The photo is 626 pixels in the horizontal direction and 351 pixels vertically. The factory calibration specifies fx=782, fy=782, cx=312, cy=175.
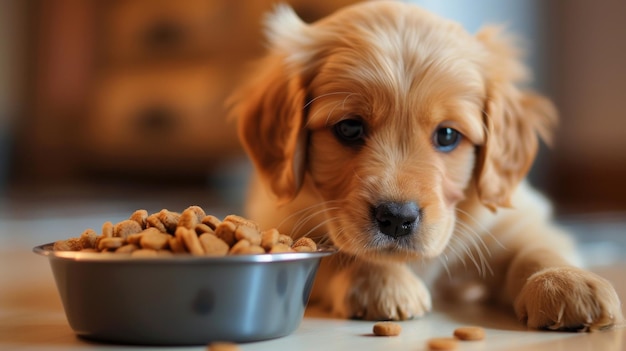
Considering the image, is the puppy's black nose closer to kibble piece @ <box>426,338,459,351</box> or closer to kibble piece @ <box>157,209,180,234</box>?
kibble piece @ <box>426,338,459,351</box>

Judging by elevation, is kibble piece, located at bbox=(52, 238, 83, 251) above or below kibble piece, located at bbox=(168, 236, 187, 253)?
below

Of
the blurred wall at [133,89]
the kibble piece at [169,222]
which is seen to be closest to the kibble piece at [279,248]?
the kibble piece at [169,222]

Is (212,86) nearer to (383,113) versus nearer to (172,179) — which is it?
(172,179)

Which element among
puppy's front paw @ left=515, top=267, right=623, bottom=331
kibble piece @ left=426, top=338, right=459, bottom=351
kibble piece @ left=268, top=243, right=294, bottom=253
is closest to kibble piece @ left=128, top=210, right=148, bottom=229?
kibble piece @ left=268, top=243, right=294, bottom=253

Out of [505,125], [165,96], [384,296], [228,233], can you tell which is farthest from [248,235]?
[165,96]

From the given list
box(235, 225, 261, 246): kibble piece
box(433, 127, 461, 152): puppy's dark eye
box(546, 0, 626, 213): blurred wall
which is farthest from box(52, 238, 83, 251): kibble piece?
box(546, 0, 626, 213): blurred wall

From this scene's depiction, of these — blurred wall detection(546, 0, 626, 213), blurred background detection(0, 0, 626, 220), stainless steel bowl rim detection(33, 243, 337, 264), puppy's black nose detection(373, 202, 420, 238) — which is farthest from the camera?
blurred background detection(0, 0, 626, 220)

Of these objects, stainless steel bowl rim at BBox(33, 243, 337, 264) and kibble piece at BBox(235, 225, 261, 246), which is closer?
stainless steel bowl rim at BBox(33, 243, 337, 264)

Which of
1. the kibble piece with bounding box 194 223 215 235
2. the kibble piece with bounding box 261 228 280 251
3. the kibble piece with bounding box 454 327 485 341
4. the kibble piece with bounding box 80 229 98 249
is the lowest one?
the kibble piece with bounding box 454 327 485 341

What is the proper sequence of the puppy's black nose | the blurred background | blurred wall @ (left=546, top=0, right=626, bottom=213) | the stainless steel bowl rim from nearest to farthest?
the stainless steel bowl rim → the puppy's black nose → blurred wall @ (left=546, top=0, right=626, bottom=213) → the blurred background
